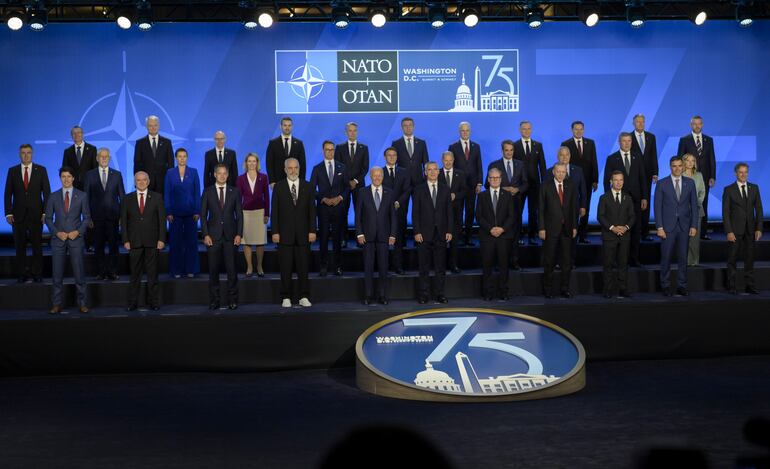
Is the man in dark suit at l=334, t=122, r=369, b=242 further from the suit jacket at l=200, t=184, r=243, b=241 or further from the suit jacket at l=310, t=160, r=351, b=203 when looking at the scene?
the suit jacket at l=200, t=184, r=243, b=241

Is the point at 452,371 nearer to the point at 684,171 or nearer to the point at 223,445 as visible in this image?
the point at 223,445

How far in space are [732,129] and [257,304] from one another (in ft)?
25.9

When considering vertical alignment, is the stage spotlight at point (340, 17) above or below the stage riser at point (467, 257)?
above

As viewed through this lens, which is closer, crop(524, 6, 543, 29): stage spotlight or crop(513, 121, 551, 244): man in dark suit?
crop(513, 121, 551, 244): man in dark suit

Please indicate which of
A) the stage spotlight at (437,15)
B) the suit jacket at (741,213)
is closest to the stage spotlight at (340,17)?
the stage spotlight at (437,15)

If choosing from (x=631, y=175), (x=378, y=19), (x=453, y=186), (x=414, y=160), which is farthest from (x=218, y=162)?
(x=631, y=175)

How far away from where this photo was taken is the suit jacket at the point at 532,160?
392 inches

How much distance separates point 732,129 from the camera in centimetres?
1204

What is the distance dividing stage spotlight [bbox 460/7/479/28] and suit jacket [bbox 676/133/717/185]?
3.13 m

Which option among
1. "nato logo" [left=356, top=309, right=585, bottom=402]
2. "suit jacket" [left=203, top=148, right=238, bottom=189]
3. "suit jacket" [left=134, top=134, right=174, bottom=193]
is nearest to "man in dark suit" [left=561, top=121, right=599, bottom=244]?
"nato logo" [left=356, top=309, right=585, bottom=402]

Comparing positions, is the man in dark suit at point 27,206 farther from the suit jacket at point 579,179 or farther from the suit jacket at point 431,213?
the suit jacket at point 579,179

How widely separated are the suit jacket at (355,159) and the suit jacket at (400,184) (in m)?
0.52

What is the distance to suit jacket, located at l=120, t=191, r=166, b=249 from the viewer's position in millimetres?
8344

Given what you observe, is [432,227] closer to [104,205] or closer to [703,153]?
[104,205]
